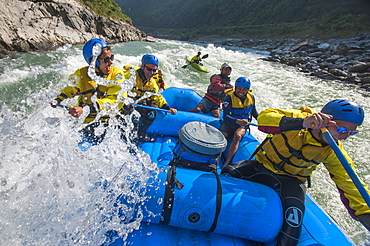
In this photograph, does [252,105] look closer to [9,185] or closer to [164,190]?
[164,190]

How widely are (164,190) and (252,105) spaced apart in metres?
2.69

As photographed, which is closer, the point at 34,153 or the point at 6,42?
the point at 34,153

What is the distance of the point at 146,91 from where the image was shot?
12.3 feet

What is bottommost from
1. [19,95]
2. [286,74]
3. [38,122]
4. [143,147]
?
[286,74]

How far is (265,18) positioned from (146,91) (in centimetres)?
6722

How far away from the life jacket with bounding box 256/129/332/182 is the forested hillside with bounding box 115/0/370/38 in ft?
110

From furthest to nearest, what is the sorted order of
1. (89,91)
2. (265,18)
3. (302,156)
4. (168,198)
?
(265,18)
(89,91)
(302,156)
(168,198)

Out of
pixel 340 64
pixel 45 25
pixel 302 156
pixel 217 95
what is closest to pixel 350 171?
pixel 302 156

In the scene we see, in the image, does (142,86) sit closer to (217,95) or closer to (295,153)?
(217,95)

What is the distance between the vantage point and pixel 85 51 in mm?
2596

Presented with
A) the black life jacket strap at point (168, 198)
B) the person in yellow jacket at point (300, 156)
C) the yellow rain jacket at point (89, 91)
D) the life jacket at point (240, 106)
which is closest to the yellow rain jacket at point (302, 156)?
the person in yellow jacket at point (300, 156)

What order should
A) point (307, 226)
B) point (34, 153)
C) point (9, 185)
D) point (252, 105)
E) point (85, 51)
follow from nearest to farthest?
point (9, 185), point (307, 226), point (34, 153), point (85, 51), point (252, 105)

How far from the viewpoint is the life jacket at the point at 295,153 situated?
1983mm

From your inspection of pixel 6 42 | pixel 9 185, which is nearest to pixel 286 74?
pixel 9 185
